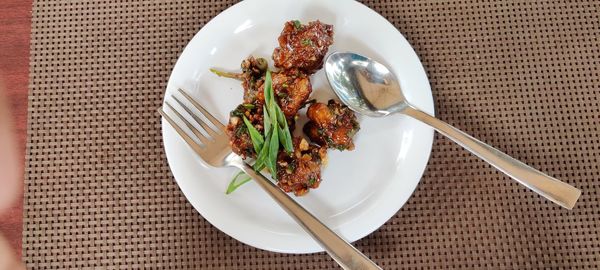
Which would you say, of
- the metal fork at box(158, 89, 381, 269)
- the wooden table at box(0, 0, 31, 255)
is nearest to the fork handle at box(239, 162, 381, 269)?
the metal fork at box(158, 89, 381, 269)

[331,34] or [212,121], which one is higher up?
[331,34]

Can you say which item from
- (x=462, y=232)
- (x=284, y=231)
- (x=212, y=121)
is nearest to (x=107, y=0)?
(x=212, y=121)

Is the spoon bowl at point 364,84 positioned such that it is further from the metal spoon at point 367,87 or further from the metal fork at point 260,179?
the metal fork at point 260,179

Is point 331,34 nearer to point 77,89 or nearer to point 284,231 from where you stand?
point 284,231

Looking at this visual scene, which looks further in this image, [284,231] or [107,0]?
[107,0]

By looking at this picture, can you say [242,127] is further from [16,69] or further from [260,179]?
[16,69]

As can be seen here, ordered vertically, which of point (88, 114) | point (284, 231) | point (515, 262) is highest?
point (88, 114)
